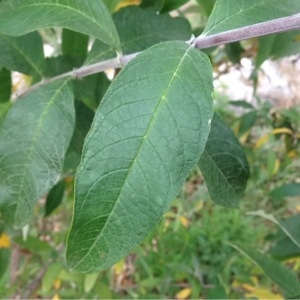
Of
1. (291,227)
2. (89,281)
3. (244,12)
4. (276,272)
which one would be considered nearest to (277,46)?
(291,227)

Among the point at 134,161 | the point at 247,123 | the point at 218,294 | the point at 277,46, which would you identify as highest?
the point at 134,161

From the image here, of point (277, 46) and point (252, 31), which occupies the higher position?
point (252, 31)

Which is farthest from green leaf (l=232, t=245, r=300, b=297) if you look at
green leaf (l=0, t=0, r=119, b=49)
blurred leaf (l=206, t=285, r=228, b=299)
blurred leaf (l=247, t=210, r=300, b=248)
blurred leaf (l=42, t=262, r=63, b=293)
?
blurred leaf (l=42, t=262, r=63, b=293)

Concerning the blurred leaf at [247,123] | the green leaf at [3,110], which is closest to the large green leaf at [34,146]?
the green leaf at [3,110]

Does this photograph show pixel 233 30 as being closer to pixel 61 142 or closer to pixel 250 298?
pixel 61 142

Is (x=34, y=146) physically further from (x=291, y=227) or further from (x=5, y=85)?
(x=291, y=227)

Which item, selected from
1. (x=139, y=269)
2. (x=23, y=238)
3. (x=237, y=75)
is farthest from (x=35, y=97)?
(x=237, y=75)
